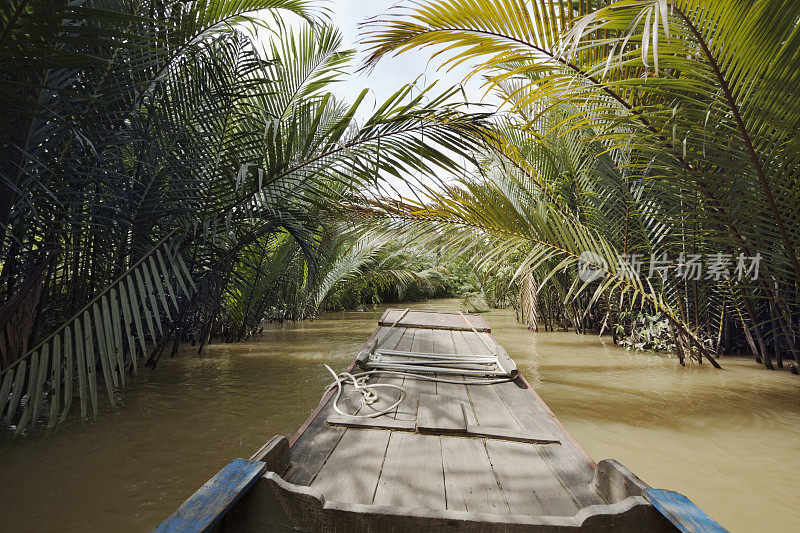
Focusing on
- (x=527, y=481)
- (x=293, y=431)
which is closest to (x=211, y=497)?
(x=527, y=481)

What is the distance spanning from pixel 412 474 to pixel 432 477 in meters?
0.07

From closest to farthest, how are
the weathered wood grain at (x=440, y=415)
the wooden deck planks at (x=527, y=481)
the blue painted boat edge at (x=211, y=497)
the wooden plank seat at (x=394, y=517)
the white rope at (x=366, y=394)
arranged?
the blue painted boat edge at (x=211, y=497)
the wooden plank seat at (x=394, y=517)
the wooden deck planks at (x=527, y=481)
the weathered wood grain at (x=440, y=415)
the white rope at (x=366, y=394)

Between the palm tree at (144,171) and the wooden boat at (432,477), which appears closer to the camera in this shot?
the wooden boat at (432,477)

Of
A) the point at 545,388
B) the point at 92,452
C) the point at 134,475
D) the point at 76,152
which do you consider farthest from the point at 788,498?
the point at 76,152

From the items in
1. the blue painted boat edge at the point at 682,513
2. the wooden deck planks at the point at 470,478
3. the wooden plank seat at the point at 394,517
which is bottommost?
the wooden deck planks at the point at 470,478

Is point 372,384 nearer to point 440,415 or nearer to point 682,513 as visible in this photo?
point 440,415

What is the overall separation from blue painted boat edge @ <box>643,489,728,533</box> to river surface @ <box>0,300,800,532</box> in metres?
1.03

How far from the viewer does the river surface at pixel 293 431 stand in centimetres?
192

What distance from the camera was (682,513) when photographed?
3.54ft

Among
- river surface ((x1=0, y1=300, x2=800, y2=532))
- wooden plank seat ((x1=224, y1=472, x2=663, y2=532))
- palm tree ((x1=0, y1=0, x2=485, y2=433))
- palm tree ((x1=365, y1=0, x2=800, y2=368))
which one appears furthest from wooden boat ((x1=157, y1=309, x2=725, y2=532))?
palm tree ((x1=365, y1=0, x2=800, y2=368))

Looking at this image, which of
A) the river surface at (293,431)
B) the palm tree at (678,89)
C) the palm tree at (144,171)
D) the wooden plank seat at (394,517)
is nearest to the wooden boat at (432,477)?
the wooden plank seat at (394,517)

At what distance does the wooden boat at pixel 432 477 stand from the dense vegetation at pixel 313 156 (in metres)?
0.96

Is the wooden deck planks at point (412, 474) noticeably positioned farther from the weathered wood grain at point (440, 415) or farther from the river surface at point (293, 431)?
the river surface at point (293, 431)

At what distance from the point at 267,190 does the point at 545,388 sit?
9.52 feet
